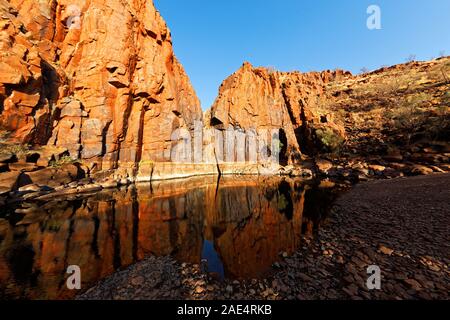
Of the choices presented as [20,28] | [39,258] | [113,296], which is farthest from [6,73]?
[113,296]

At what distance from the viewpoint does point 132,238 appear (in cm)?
914

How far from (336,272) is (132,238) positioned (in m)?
8.87

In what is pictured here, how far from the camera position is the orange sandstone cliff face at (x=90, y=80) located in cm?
2098

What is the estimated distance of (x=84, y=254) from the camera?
761 cm

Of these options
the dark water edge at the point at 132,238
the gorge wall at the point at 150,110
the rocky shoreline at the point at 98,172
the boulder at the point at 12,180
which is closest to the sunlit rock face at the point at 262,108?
the gorge wall at the point at 150,110

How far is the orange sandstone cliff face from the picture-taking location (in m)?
21.0

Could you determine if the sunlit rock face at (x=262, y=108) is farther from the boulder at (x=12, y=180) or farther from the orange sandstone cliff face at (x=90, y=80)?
the boulder at (x=12, y=180)

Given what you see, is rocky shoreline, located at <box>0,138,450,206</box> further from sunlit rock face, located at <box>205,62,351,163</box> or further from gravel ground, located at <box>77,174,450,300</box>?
gravel ground, located at <box>77,174,450,300</box>

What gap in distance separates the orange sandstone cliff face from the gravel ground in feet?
86.0

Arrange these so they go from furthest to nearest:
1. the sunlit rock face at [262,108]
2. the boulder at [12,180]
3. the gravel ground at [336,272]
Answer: the sunlit rock face at [262,108], the boulder at [12,180], the gravel ground at [336,272]

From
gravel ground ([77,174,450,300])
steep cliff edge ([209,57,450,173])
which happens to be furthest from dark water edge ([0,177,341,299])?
steep cliff edge ([209,57,450,173])

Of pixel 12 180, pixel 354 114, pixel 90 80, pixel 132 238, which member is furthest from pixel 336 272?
pixel 354 114

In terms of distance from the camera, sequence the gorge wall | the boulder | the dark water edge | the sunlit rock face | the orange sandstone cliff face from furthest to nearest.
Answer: the sunlit rock face
the gorge wall
the orange sandstone cliff face
the boulder
the dark water edge

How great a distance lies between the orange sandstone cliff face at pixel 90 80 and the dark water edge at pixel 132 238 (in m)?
14.5
